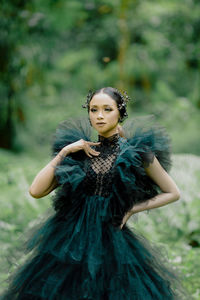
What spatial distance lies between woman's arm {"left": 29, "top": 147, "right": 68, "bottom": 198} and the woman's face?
0.27m

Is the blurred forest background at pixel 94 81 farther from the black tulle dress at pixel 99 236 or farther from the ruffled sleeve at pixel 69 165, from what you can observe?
the ruffled sleeve at pixel 69 165

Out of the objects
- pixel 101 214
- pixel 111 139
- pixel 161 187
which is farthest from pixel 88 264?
pixel 111 139

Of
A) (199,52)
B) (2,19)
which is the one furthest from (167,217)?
(199,52)

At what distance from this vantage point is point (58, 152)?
238cm

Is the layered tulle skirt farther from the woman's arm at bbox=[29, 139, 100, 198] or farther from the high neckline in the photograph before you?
the high neckline

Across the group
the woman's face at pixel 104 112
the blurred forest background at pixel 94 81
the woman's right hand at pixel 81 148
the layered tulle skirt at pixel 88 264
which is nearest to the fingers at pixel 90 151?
the woman's right hand at pixel 81 148

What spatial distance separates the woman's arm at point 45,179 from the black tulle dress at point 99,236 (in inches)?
1.4

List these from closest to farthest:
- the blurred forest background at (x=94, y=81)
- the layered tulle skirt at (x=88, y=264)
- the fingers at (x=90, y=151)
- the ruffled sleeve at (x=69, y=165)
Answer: the layered tulle skirt at (x=88, y=264), the ruffled sleeve at (x=69, y=165), the fingers at (x=90, y=151), the blurred forest background at (x=94, y=81)

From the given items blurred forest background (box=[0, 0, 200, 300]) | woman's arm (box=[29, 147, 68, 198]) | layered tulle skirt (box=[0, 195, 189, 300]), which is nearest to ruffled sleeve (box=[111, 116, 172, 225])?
layered tulle skirt (box=[0, 195, 189, 300])

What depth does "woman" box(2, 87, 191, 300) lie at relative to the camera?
204 cm

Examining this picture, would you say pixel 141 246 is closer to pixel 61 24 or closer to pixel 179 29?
pixel 61 24

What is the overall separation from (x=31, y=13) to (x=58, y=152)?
7.20 m

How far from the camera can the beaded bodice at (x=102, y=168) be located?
221 centimetres

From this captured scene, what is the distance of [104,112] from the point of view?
224 cm
